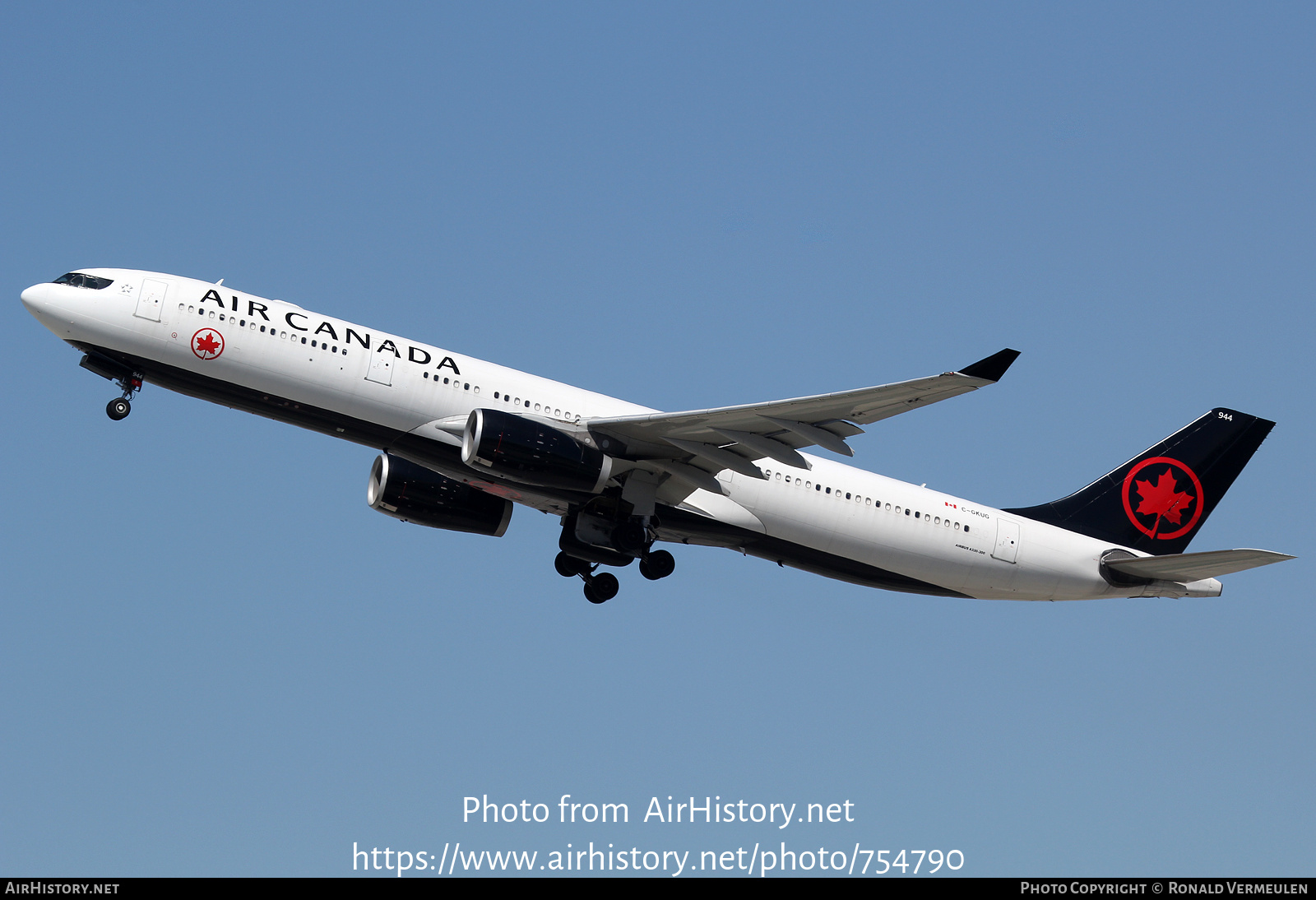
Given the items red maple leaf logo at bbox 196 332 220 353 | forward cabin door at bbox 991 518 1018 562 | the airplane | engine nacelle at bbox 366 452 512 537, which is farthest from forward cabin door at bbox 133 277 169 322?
forward cabin door at bbox 991 518 1018 562

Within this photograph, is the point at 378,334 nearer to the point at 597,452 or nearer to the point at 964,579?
the point at 597,452

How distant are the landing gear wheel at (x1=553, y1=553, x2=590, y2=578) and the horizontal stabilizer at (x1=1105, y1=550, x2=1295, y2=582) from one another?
45.5 ft

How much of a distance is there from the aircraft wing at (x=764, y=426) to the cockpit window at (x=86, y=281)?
450 inches

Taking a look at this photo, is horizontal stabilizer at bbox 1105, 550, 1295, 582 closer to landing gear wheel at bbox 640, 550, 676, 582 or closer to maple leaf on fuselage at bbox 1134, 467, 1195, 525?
maple leaf on fuselage at bbox 1134, 467, 1195, 525

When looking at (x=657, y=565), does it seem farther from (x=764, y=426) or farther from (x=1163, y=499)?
(x=1163, y=499)

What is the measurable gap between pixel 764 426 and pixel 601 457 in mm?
3896

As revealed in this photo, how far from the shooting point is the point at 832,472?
34.4 m

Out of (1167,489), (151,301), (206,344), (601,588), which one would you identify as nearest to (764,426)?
(601,588)

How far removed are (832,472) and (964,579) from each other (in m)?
Result: 4.72

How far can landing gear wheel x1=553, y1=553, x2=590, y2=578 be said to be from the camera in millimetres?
36844

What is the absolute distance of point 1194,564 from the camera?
33.6 meters

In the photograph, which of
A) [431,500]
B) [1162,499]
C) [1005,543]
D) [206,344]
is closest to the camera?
[206,344]

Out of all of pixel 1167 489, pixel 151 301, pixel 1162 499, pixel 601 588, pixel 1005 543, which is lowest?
pixel 601 588
